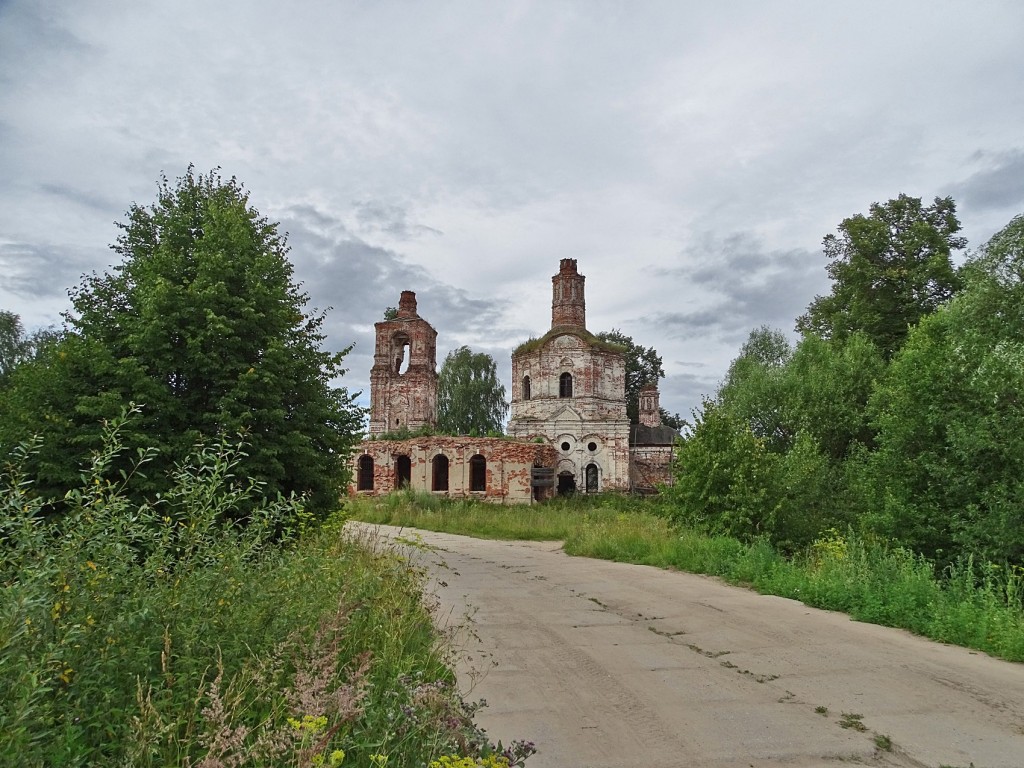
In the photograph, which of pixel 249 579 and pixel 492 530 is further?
pixel 492 530

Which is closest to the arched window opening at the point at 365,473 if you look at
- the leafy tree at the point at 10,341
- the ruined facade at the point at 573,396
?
the ruined facade at the point at 573,396

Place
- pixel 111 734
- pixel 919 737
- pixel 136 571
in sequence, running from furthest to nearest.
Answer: pixel 919 737, pixel 136 571, pixel 111 734

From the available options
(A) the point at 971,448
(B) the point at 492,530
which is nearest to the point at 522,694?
(A) the point at 971,448

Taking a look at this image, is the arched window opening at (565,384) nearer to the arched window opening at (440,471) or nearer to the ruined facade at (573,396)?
the ruined facade at (573,396)

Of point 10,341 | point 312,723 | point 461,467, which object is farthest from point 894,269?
point 10,341

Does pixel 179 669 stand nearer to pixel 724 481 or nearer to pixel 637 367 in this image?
pixel 724 481

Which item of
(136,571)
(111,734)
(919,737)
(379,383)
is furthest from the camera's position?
(379,383)

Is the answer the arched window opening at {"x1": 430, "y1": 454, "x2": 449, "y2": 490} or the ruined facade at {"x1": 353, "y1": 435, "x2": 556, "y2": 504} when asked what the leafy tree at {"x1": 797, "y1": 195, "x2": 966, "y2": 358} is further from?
the arched window opening at {"x1": 430, "y1": 454, "x2": 449, "y2": 490}

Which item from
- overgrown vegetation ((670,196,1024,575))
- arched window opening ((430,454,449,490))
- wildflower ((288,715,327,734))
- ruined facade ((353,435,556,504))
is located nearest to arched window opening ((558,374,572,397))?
ruined facade ((353,435,556,504))

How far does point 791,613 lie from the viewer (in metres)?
8.09

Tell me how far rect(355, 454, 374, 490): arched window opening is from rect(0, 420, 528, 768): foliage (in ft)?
109

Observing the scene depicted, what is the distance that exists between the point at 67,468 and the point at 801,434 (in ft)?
65.4

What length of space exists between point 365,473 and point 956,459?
3100 centimetres

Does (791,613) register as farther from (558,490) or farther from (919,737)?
(558,490)
